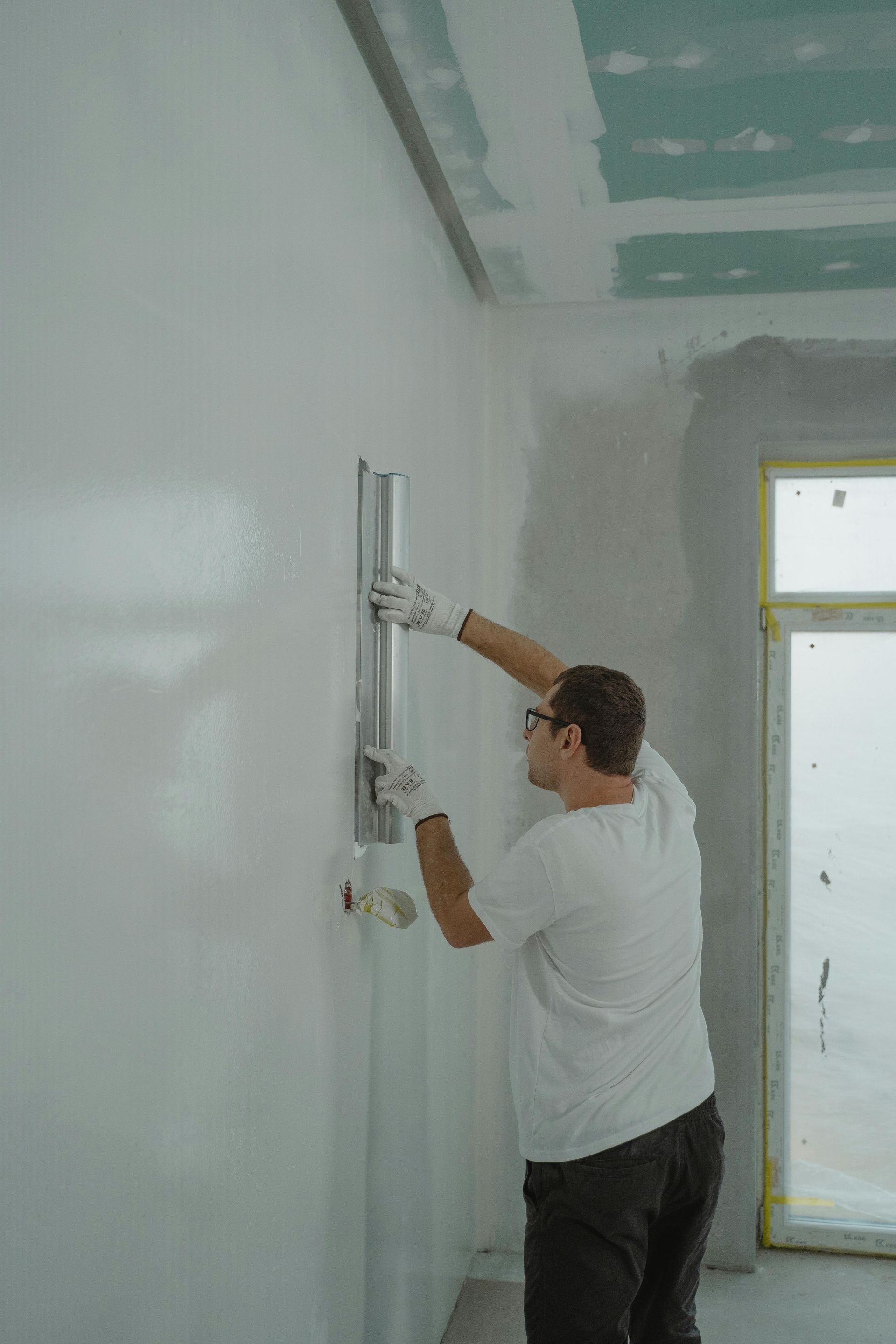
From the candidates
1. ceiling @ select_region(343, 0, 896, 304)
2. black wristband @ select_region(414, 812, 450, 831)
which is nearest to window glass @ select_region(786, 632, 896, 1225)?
ceiling @ select_region(343, 0, 896, 304)

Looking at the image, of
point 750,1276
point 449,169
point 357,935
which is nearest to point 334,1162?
point 357,935

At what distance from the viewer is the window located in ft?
A: 9.62

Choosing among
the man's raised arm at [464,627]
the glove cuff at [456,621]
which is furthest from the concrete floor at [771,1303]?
the glove cuff at [456,621]

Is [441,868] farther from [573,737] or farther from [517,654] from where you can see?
[517,654]

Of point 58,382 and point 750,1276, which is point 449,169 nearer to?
point 58,382

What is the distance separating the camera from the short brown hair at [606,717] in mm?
1717

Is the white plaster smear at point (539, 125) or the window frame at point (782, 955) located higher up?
the white plaster smear at point (539, 125)

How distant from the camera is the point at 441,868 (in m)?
1.69

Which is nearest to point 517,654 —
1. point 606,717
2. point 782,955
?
point 606,717

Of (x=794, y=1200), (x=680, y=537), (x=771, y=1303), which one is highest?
(x=680, y=537)

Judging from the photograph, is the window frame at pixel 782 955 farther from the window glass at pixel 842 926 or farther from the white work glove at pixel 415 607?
the white work glove at pixel 415 607

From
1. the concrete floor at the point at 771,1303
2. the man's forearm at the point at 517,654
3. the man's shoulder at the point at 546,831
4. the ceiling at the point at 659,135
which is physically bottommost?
the concrete floor at the point at 771,1303

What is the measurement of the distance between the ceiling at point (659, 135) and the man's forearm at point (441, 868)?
1.38 metres

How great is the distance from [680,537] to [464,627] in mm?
1183
